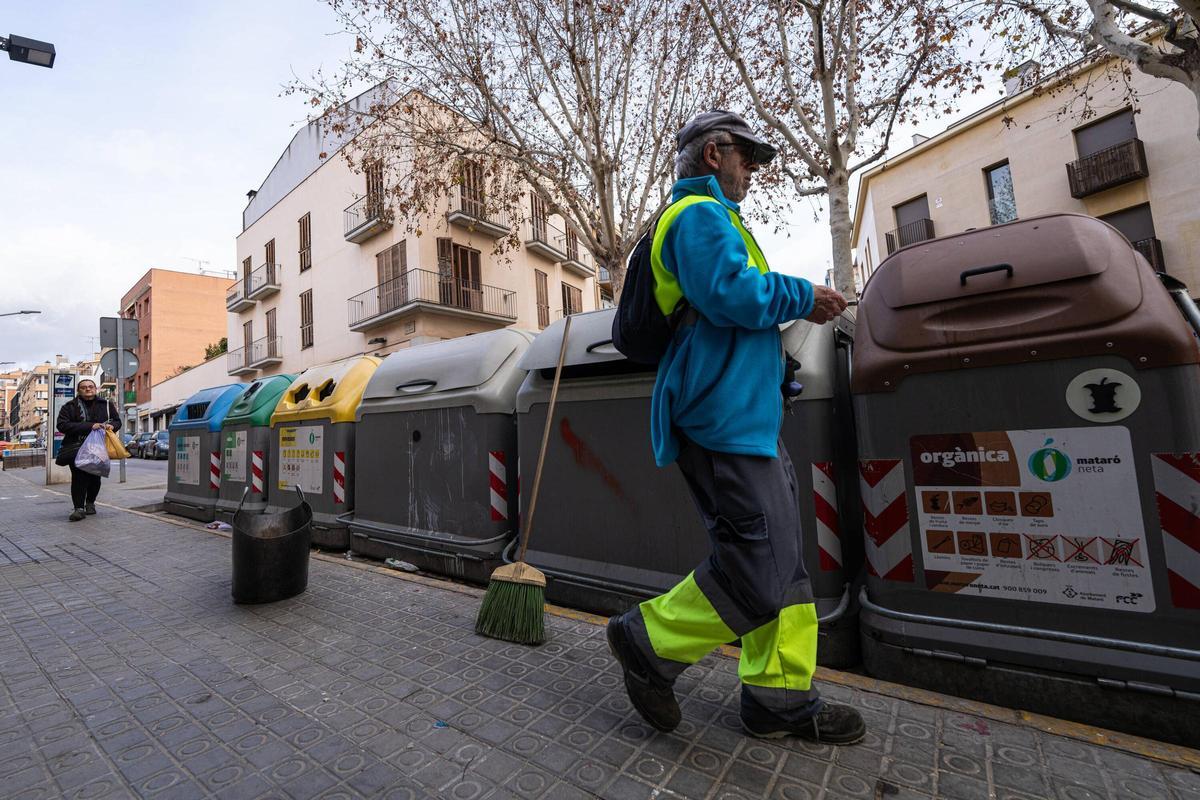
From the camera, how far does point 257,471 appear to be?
5.93 metres

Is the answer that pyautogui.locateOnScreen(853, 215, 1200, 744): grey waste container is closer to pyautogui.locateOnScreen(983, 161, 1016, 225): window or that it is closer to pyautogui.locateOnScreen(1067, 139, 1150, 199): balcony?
pyautogui.locateOnScreen(1067, 139, 1150, 199): balcony

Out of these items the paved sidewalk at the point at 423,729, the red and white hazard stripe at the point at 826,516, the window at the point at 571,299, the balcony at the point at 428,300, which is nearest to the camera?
the paved sidewalk at the point at 423,729

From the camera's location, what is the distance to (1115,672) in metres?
1.82

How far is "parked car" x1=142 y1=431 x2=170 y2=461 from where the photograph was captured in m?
26.8

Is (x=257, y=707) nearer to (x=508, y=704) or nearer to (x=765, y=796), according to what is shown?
(x=508, y=704)

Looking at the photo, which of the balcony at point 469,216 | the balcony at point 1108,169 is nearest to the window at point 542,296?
the balcony at point 469,216

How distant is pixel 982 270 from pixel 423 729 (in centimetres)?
255

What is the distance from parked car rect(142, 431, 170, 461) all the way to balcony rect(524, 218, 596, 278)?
19463 millimetres

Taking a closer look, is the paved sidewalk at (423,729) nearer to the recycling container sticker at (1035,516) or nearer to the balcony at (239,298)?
the recycling container sticker at (1035,516)

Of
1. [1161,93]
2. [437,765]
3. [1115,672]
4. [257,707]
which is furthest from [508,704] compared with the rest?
[1161,93]

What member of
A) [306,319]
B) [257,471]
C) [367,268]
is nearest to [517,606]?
[257,471]

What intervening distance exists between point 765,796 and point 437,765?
3.20 ft

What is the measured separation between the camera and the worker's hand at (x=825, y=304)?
1.80 meters

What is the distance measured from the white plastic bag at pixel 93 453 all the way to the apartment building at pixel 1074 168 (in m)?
13.7
